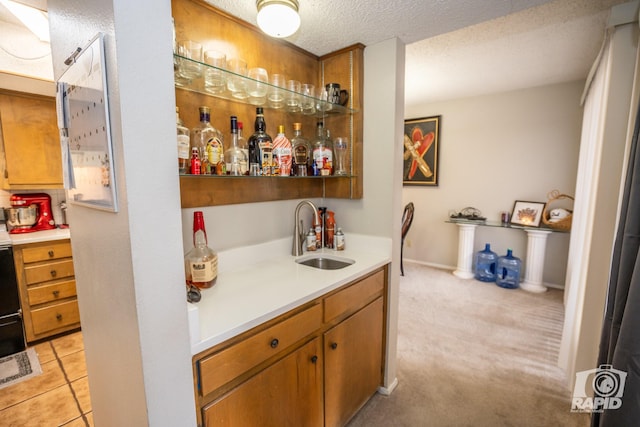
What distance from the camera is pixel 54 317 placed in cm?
250

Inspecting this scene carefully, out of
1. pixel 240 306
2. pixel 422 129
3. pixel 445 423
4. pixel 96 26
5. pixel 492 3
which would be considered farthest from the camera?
pixel 422 129

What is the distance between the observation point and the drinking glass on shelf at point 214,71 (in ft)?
4.23

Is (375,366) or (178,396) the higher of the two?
(178,396)

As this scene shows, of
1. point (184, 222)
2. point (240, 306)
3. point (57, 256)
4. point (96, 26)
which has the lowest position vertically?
point (57, 256)

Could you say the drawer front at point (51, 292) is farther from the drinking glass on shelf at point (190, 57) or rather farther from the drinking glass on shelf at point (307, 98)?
the drinking glass on shelf at point (307, 98)

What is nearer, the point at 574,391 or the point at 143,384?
the point at 143,384

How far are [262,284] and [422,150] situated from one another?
12.4 ft

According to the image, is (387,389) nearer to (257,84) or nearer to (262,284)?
(262,284)

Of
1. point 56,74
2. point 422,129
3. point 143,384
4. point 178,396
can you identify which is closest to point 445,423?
point 178,396

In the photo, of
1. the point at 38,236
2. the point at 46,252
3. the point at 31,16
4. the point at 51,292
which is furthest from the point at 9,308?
the point at 31,16

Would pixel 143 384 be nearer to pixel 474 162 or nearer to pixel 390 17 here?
pixel 390 17

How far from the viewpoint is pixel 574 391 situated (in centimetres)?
184

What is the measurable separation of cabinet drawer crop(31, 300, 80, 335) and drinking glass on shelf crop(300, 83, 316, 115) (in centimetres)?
268

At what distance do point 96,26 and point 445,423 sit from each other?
7.57ft
